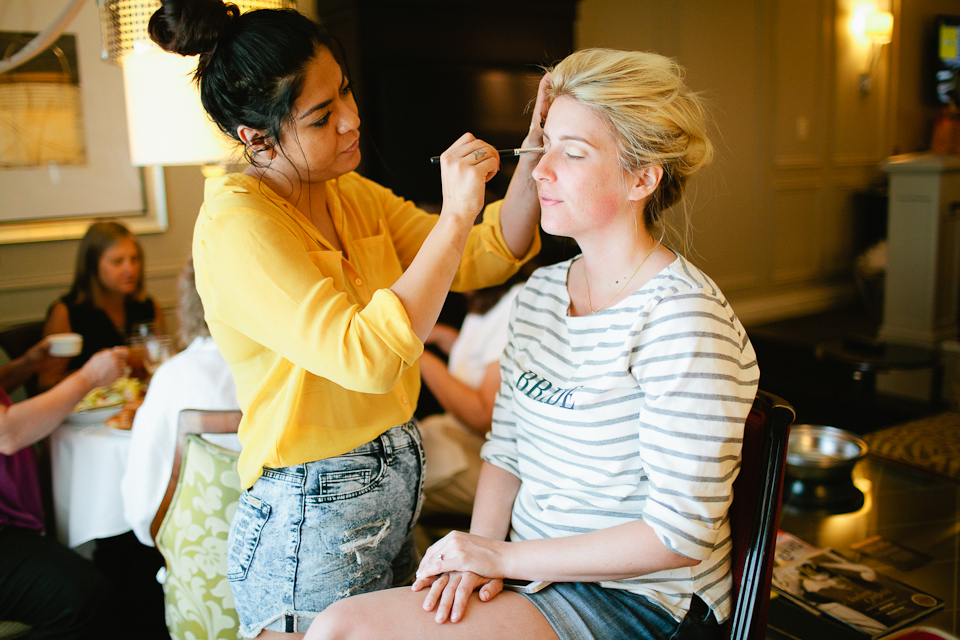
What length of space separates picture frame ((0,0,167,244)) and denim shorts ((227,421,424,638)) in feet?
8.85

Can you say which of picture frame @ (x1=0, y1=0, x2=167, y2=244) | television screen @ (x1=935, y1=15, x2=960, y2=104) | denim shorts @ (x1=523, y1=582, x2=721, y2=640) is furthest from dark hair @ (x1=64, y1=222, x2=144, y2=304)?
television screen @ (x1=935, y1=15, x2=960, y2=104)

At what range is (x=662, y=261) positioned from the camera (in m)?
1.14

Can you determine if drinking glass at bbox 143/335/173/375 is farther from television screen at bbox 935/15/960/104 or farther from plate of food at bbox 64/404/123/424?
television screen at bbox 935/15/960/104

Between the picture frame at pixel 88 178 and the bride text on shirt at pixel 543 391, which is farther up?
the picture frame at pixel 88 178

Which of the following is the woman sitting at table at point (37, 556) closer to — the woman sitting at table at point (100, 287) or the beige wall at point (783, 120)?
the woman sitting at table at point (100, 287)

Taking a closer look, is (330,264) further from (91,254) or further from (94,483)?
(91,254)

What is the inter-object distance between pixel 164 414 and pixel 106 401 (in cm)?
39

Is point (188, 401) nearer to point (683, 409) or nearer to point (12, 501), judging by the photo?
point (12, 501)

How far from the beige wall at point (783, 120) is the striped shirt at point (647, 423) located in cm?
364

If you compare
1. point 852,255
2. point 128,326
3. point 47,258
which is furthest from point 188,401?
point 852,255

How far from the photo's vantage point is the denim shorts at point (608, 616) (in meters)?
0.99

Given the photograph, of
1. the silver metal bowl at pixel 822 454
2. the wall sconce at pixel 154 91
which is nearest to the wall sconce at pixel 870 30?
the silver metal bowl at pixel 822 454

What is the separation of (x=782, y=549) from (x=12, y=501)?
5.72 ft

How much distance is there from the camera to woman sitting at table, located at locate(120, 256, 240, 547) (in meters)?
1.70
